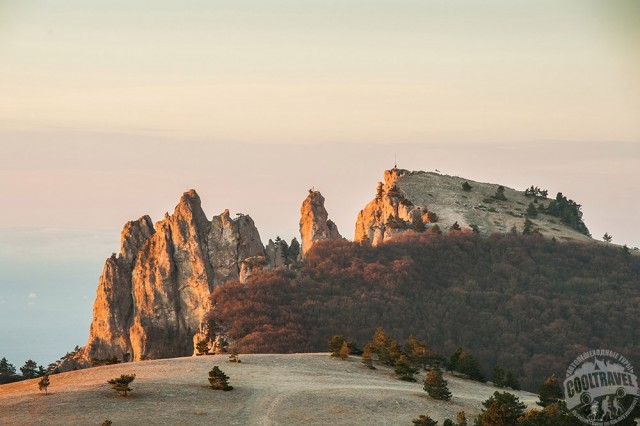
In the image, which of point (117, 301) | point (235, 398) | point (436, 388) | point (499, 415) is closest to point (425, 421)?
point (499, 415)

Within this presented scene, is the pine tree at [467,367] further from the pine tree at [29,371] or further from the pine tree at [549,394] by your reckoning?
the pine tree at [29,371]

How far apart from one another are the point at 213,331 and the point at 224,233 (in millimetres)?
30688

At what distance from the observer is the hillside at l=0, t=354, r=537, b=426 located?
97875mm

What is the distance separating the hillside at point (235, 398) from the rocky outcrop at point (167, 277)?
6534 cm

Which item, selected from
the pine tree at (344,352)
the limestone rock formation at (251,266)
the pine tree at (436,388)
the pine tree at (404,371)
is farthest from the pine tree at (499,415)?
the limestone rock formation at (251,266)

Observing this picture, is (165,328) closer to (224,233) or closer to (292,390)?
(224,233)

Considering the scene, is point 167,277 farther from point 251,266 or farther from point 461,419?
point 461,419

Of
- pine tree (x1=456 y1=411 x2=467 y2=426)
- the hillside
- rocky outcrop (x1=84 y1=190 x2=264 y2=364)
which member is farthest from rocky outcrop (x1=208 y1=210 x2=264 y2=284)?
pine tree (x1=456 y1=411 x2=467 y2=426)

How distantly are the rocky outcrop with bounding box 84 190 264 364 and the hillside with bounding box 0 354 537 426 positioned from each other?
65342 mm

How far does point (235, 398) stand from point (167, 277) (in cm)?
8804

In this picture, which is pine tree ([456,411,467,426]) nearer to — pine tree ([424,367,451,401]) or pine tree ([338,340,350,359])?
pine tree ([424,367,451,401])

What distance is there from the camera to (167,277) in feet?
630

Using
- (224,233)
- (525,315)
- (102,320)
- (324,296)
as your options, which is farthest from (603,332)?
(102,320)

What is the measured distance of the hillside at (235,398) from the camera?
9788 cm
